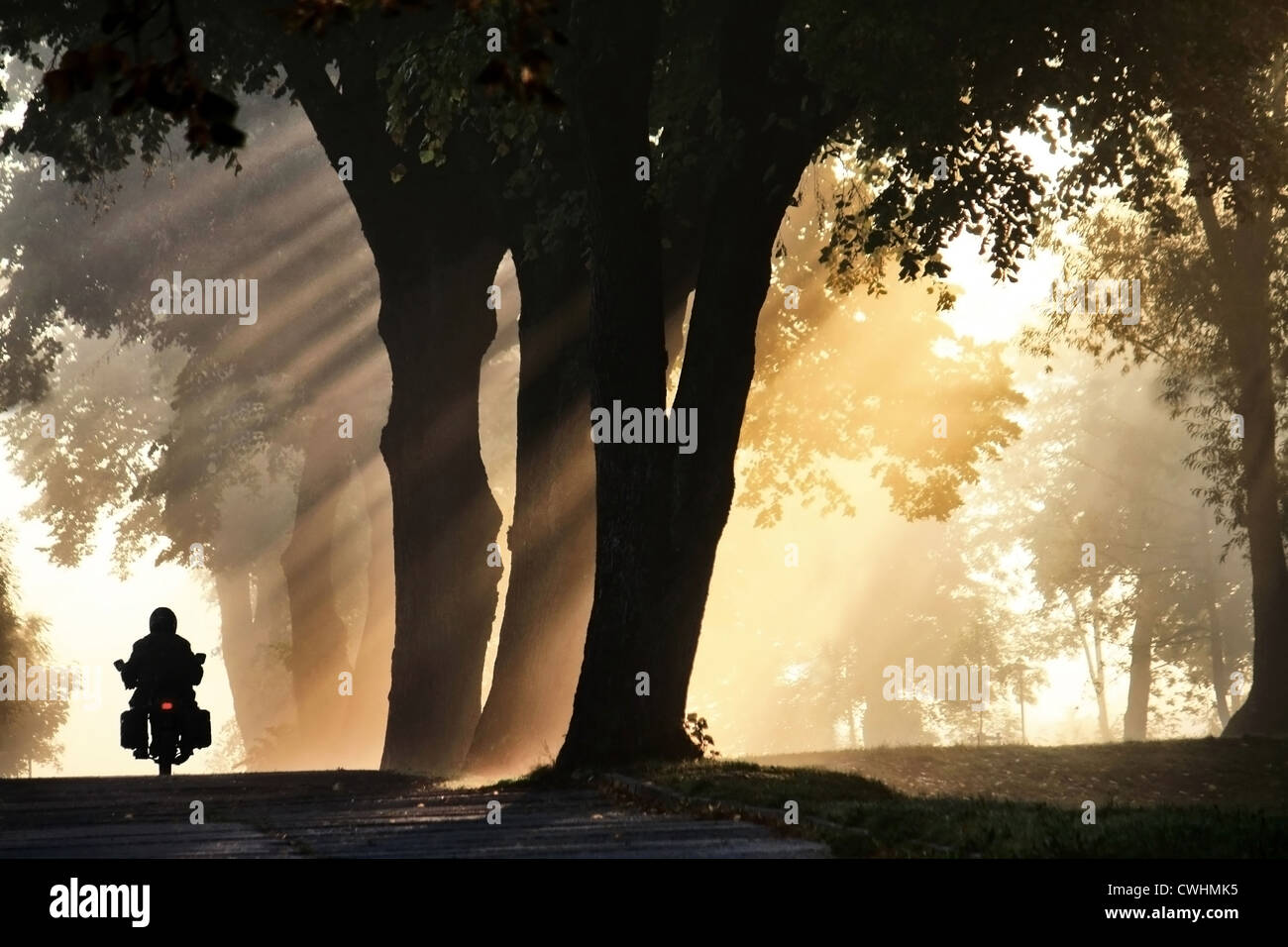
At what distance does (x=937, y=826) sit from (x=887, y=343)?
2446cm

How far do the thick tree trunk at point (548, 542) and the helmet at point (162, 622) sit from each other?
10.7ft

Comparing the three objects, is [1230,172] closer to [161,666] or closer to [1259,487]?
[1259,487]

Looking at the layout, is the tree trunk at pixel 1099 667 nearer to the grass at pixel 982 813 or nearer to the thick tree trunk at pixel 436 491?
the grass at pixel 982 813

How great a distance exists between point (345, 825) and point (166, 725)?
7871 millimetres

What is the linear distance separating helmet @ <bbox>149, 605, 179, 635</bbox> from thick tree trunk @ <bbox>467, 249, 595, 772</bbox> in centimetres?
327

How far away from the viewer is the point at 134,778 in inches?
583

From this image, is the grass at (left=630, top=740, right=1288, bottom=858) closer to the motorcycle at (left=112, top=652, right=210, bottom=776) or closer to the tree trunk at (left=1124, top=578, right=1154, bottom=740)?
the motorcycle at (left=112, top=652, right=210, bottom=776)

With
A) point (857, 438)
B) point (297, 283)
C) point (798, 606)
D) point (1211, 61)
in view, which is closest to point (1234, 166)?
→ point (1211, 61)

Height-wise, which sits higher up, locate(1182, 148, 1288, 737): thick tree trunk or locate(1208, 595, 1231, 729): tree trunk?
locate(1182, 148, 1288, 737): thick tree trunk

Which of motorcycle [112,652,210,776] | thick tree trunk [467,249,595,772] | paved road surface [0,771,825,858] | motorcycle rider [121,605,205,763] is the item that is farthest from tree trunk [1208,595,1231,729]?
paved road surface [0,771,825,858]

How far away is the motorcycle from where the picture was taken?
16.7 meters

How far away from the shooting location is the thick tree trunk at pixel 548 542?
16578mm

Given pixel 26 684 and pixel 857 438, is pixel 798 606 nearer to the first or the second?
pixel 26 684

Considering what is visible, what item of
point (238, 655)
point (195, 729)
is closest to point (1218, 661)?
point (238, 655)
